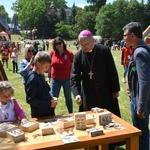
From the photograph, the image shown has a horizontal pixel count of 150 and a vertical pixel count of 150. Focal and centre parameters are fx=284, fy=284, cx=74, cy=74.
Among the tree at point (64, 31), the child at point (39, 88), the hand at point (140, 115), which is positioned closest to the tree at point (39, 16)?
the tree at point (64, 31)

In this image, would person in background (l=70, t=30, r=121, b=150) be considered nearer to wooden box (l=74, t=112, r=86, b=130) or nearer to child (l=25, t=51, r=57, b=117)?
child (l=25, t=51, r=57, b=117)

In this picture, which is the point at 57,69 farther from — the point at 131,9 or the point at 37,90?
the point at 131,9

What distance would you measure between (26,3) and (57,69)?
8752cm

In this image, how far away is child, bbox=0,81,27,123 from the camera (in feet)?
9.71

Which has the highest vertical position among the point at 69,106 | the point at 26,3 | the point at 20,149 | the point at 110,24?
the point at 26,3

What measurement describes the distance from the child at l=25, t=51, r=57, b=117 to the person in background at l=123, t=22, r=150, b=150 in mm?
893

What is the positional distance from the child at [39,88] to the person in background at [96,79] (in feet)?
1.57

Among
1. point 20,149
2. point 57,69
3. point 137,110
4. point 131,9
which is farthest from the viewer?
point 131,9

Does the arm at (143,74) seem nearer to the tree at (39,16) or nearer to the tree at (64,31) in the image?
the tree at (64,31)

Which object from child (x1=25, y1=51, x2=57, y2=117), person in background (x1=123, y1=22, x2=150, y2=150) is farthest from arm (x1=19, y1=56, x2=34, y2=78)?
person in background (x1=123, y1=22, x2=150, y2=150)

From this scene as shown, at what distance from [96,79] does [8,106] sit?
3.80 feet

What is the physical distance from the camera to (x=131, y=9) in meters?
56.5

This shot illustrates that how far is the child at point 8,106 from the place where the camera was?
2961 mm

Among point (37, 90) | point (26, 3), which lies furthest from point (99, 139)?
point (26, 3)
